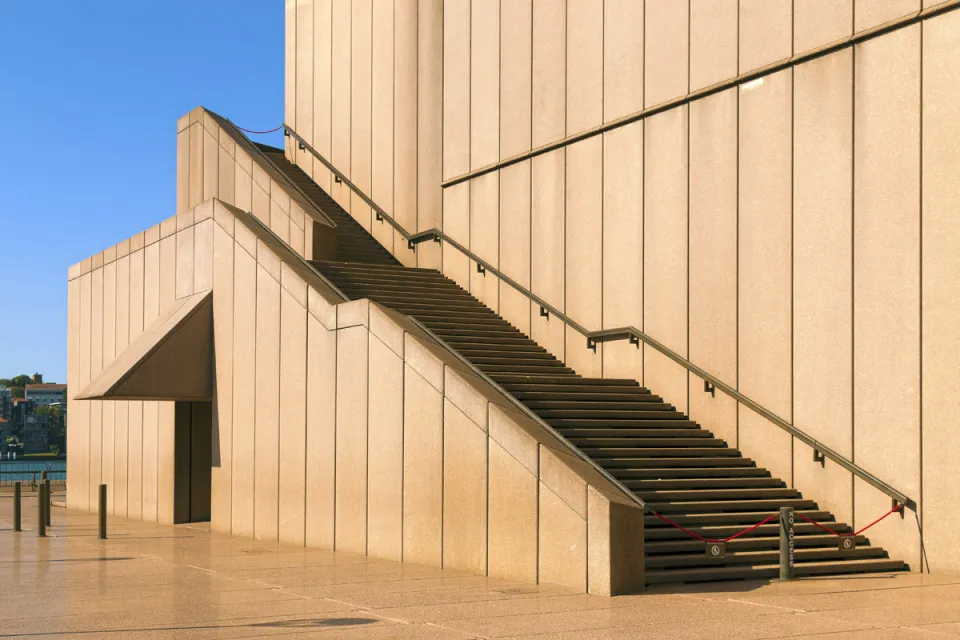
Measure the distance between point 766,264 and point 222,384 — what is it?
35.6 ft

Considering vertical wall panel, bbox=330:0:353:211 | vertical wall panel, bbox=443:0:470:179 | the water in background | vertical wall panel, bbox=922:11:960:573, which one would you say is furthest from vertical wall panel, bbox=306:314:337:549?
vertical wall panel, bbox=330:0:353:211

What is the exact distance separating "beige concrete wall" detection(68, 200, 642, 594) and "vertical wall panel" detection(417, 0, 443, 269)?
181 inches

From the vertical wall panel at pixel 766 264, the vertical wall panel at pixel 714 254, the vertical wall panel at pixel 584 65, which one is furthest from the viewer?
the vertical wall panel at pixel 584 65

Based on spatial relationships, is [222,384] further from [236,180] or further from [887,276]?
[887,276]

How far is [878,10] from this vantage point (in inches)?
577

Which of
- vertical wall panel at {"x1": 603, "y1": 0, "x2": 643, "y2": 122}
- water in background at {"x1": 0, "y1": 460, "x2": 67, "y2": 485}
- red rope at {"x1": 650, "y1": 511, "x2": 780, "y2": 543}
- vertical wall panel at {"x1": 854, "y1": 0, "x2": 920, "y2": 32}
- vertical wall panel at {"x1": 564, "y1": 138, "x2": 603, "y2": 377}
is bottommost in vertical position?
water in background at {"x1": 0, "y1": 460, "x2": 67, "y2": 485}

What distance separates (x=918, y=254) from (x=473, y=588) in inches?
265

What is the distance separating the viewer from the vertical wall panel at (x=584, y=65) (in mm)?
19594

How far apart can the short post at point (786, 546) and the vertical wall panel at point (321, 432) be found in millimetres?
7616

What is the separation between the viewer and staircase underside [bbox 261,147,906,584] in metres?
13.4

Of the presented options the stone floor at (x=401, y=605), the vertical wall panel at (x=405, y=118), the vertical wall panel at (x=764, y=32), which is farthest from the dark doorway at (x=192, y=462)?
the vertical wall panel at (x=764, y=32)

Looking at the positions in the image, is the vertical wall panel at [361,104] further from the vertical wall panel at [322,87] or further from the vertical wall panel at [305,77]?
the vertical wall panel at [305,77]

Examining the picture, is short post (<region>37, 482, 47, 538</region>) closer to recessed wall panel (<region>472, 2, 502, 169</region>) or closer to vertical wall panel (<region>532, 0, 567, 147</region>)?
recessed wall panel (<region>472, 2, 502, 169</region>)

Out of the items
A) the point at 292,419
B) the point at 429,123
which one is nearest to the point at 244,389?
the point at 292,419
